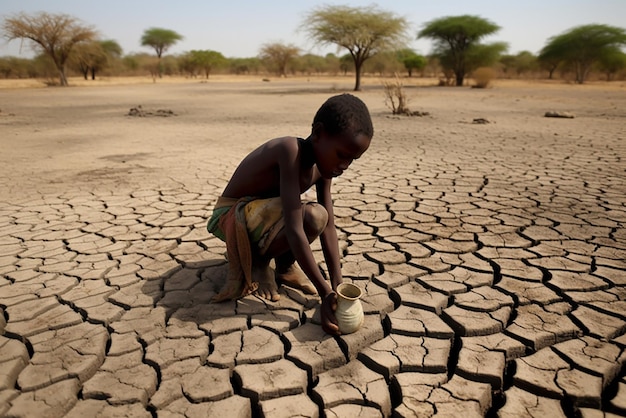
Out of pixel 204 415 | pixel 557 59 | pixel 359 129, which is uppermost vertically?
pixel 557 59

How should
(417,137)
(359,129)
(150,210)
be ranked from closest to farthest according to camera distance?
(359,129) → (150,210) → (417,137)

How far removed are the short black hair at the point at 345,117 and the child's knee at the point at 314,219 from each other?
394 mm

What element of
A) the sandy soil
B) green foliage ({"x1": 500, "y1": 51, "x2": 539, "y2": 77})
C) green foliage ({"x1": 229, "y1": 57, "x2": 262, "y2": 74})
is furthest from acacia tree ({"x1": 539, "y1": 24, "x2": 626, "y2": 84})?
green foliage ({"x1": 229, "y1": 57, "x2": 262, "y2": 74})

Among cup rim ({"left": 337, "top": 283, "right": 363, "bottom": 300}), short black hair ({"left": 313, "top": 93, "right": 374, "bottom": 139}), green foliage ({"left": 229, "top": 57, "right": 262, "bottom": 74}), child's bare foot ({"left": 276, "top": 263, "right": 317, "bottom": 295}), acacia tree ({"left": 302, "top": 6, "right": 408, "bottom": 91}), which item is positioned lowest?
child's bare foot ({"left": 276, "top": 263, "right": 317, "bottom": 295})

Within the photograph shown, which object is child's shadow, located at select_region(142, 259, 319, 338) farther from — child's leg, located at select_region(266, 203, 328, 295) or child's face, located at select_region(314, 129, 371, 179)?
child's face, located at select_region(314, 129, 371, 179)

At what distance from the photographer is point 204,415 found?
1.31 meters

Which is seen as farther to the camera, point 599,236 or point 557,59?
point 557,59

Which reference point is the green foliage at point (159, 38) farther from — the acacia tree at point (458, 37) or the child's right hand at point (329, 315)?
the child's right hand at point (329, 315)

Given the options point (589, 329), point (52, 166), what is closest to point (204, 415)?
point (589, 329)

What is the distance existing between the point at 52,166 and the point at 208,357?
4577 mm

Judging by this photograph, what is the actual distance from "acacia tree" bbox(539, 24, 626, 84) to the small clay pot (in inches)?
1279

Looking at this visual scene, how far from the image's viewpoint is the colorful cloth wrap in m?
1.77

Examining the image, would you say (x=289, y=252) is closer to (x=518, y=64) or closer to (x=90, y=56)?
(x=90, y=56)

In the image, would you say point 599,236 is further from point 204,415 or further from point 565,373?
point 204,415
